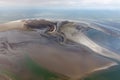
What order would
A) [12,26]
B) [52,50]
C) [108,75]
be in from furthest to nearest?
[12,26]
[52,50]
[108,75]

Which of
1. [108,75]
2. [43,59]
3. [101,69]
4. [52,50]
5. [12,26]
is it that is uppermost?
[12,26]

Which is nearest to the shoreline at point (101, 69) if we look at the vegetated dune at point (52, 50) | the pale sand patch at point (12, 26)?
the vegetated dune at point (52, 50)

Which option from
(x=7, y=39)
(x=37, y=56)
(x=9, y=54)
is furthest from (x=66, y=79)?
(x=7, y=39)

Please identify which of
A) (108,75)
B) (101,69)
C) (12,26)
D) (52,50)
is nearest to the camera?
(108,75)

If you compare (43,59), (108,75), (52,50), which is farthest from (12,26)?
(108,75)

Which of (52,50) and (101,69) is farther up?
(52,50)

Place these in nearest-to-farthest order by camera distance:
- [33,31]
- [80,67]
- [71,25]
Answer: [80,67] → [33,31] → [71,25]

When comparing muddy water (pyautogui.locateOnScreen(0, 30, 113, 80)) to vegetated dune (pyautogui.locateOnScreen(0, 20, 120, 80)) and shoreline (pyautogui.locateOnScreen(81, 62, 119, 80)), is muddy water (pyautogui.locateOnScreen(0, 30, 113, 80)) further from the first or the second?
shoreline (pyautogui.locateOnScreen(81, 62, 119, 80))

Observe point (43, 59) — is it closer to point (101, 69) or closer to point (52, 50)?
point (52, 50)

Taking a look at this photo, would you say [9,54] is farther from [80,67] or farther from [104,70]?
[104,70]

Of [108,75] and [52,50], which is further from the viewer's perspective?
[52,50]
